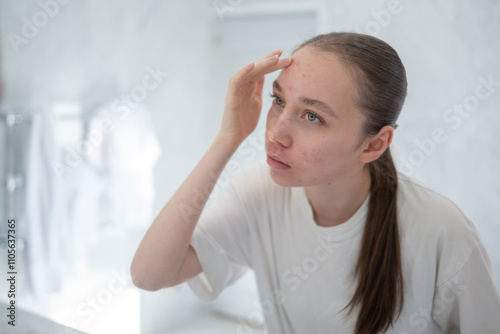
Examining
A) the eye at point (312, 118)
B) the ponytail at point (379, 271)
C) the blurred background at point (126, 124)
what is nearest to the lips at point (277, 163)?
the eye at point (312, 118)

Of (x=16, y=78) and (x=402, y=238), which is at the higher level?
(x=16, y=78)

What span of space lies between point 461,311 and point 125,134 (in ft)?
4.14

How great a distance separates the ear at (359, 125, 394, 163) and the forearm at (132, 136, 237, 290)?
0.93 feet

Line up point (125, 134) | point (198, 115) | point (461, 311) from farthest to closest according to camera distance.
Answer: point (198, 115), point (125, 134), point (461, 311)

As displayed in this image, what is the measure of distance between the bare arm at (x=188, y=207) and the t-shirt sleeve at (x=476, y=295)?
1.78 feet

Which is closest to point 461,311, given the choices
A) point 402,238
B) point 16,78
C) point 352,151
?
point 402,238

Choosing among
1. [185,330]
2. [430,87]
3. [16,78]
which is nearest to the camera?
[16,78]

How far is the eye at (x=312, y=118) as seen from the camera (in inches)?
31.8

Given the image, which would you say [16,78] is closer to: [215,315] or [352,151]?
[352,151]

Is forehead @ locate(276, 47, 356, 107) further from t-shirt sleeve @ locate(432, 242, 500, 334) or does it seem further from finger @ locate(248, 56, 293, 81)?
t-shirt sleeve @ locate(432, 242, 500, 334)

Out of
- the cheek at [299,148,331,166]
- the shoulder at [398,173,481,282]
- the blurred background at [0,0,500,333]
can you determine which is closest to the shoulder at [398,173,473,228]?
the shoulder at [398,173,481,282]

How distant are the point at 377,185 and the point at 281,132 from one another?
273 millimetres

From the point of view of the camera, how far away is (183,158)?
6.21 feet

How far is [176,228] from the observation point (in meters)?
0.85
